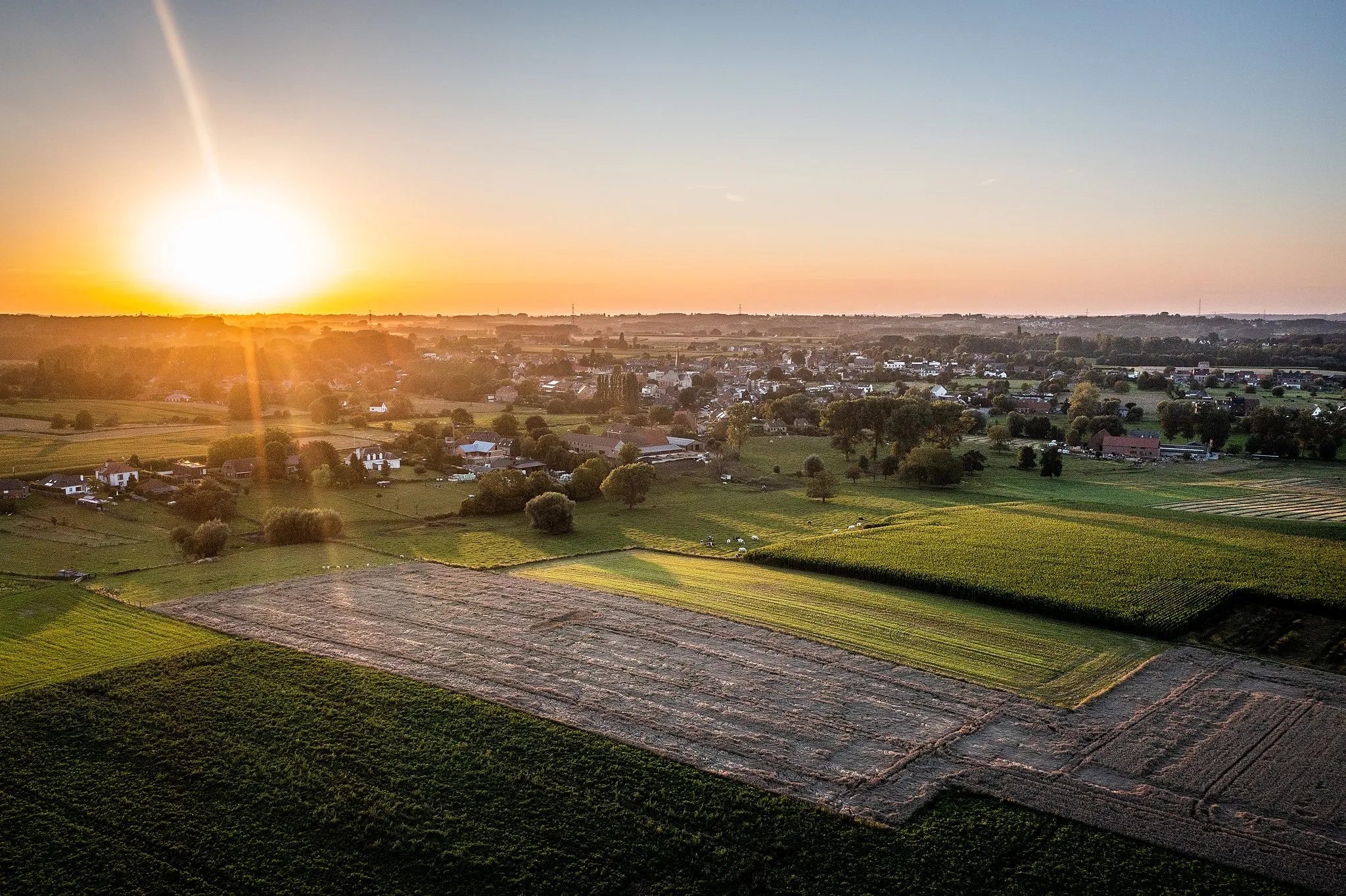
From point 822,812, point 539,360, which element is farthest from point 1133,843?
point 539,360

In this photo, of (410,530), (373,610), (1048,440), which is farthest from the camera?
(1048,440)

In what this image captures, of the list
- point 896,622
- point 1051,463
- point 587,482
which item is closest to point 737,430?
point 587,482

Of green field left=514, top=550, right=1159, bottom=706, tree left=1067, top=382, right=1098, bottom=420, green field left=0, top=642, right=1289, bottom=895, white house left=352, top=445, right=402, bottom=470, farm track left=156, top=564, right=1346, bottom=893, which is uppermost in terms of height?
tree left=1067, top=382, right=1098, bottom=420

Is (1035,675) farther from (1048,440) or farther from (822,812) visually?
(1048,440)

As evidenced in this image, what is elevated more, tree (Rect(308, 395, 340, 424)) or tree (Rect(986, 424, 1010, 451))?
tree (Rect(308, 395, 340, 424))

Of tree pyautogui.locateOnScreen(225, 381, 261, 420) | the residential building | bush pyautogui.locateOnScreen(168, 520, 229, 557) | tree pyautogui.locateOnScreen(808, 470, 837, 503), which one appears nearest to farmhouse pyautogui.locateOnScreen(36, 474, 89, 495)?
the residential building

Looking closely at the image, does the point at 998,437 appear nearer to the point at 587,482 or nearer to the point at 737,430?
the point at 737,430

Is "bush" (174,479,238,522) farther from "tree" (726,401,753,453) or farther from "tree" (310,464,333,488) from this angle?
"tree" (726,401,753,453)
